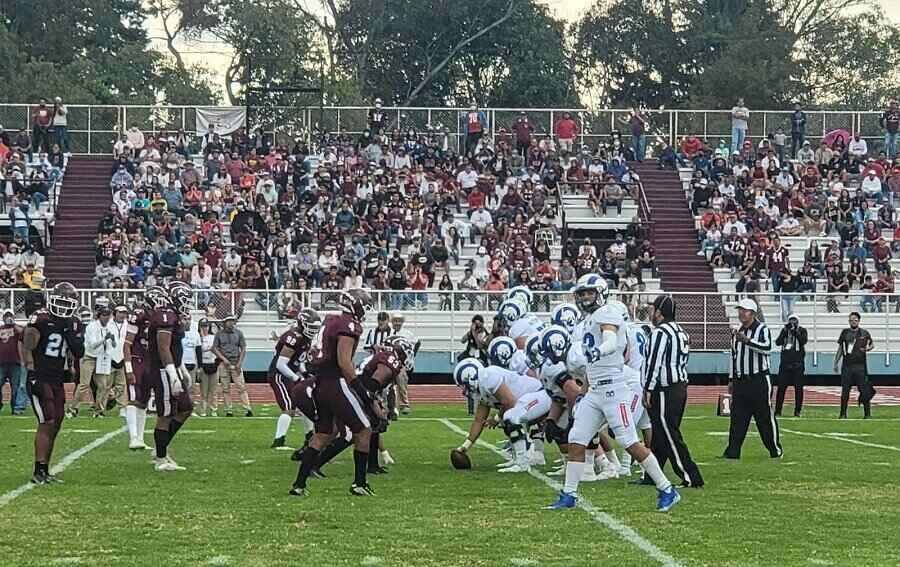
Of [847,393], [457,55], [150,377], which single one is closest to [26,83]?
[457,55]

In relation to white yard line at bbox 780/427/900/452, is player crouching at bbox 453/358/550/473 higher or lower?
higher

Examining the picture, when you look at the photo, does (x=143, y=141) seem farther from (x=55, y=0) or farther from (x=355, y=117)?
(x=55, y=0)

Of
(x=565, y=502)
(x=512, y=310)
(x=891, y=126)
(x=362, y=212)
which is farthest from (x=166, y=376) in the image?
(x=891, y=126)

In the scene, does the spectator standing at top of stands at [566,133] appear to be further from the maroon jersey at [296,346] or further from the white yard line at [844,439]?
the maroon jersey at [296,346]

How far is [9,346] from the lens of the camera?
22.8m

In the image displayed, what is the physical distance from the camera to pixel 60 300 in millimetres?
12672

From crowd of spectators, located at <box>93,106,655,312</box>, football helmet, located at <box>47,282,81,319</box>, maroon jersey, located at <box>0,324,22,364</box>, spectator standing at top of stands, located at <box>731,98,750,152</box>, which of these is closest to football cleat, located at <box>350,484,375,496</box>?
football helmet, located at <box>47,282,81,319</box>

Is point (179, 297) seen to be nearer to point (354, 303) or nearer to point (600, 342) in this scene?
point (354, 303)

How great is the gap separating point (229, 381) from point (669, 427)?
11.7 m

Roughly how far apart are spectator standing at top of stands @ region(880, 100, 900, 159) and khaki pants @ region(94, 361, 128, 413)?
22.6 metres

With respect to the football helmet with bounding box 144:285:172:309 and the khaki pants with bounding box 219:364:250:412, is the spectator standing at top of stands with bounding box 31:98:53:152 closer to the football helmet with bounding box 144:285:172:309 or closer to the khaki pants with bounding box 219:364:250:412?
the khaki pants with bounding box 219:364:250:412

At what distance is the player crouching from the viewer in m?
13.7

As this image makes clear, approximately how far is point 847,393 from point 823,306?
7.25m

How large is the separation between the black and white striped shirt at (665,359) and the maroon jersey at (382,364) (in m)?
2.13
